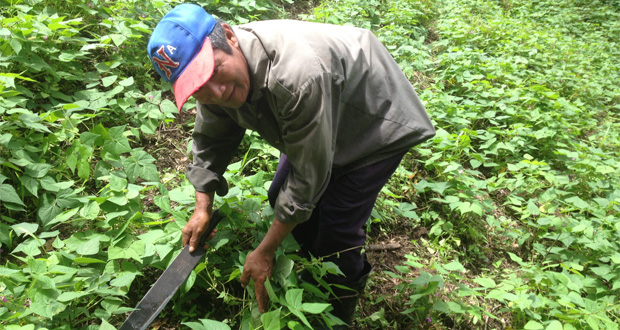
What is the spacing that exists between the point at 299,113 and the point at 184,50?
44cm

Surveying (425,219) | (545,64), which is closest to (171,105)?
Result: (425,219)

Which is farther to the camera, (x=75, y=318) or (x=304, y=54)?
(x=75, y=318)

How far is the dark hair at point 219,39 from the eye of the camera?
136 cm

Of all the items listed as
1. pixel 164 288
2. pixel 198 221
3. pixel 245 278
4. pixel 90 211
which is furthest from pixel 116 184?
pixel 245 278

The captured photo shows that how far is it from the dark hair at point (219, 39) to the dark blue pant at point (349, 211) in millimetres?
774

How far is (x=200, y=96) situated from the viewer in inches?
54.0

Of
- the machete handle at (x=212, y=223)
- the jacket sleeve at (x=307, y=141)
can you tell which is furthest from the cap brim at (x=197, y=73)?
the machete handle at (x=212, y=223)

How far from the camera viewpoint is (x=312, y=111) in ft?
4.47

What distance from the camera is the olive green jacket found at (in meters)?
1.38

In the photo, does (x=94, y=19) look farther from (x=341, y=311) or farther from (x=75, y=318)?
(x=341, y=311)

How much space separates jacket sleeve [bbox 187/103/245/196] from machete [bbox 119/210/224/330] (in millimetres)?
202

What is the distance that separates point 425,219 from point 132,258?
1953 mm

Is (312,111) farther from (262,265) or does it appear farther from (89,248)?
(89,248)

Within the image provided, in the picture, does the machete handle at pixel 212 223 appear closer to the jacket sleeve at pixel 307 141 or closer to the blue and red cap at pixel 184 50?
the jacket sleeve at pixel 307 141
